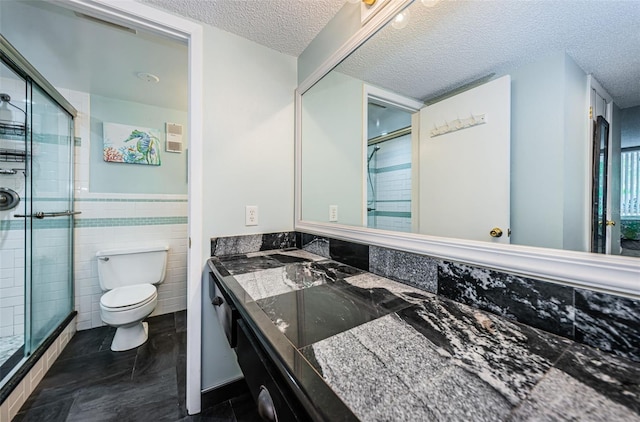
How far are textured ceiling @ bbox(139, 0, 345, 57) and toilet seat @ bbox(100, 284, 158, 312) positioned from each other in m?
1.83

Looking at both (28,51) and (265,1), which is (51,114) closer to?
(28,51)

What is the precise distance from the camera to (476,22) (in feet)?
2.62

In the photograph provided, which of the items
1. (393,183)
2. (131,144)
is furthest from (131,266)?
(393,183)

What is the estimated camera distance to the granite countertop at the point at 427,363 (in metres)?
0.34

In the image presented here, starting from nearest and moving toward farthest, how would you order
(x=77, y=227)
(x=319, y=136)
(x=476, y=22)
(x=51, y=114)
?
(x=476, y=22), (x=319, y=136), (x=51, y=114), (x=77, y=227)

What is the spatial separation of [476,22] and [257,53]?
1161 millimetres

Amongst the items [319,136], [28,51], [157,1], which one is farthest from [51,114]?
[319,136]

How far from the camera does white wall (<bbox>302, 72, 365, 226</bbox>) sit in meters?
1.39

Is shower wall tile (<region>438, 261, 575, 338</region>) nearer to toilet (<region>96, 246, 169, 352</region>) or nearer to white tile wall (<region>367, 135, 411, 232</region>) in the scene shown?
Result: white tile wall (<region>367, 135, 411, 232</region>)

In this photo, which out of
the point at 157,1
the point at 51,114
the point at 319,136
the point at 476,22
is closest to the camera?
the point at 476,22

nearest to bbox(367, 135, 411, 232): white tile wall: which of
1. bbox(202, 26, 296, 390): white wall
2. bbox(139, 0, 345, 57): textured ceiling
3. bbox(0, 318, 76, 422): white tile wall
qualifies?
bbox(202, 26, 296, 390): white wall

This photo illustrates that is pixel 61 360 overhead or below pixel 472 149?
below

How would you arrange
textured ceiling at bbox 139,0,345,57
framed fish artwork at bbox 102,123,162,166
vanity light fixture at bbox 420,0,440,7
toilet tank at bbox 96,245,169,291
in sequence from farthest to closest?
1. framed fish artwork at bbox 102,123,162,166
2. toilet tank at bbox 96,245,169,291
3. textured ceiling at bbox 139,0,345,57
4. vanity light fixture at bbox 420,0,440,7

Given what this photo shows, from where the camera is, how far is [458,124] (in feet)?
2.95
